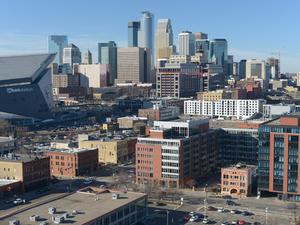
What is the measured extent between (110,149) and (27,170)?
42.5 ft

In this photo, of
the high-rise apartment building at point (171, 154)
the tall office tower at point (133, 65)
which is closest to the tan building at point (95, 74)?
the tall office tower at point (133, 65)

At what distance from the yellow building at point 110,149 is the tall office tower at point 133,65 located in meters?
108

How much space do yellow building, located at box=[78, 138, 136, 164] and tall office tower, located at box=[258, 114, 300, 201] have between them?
59.1 feet

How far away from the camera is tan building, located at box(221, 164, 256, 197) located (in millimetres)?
39594

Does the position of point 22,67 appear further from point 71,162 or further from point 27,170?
point 27,170

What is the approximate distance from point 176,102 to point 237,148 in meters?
45.7

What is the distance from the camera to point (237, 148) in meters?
49.2

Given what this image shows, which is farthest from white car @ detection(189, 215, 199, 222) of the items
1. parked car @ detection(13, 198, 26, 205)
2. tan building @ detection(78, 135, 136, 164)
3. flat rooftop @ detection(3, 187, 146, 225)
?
tan building @ detection(78, 135, 136, 164)

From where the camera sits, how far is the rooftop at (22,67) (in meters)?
78.8

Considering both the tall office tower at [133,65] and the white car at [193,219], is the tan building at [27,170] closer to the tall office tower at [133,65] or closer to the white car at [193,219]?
the white car at [193,219]

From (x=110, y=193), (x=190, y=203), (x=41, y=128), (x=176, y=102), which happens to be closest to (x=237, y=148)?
(x=190, y=203)

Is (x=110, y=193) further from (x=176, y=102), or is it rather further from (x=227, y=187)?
(x=176, y=102)

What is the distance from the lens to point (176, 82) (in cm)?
10912

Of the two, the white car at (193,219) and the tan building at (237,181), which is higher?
the tan building at (237,181)
